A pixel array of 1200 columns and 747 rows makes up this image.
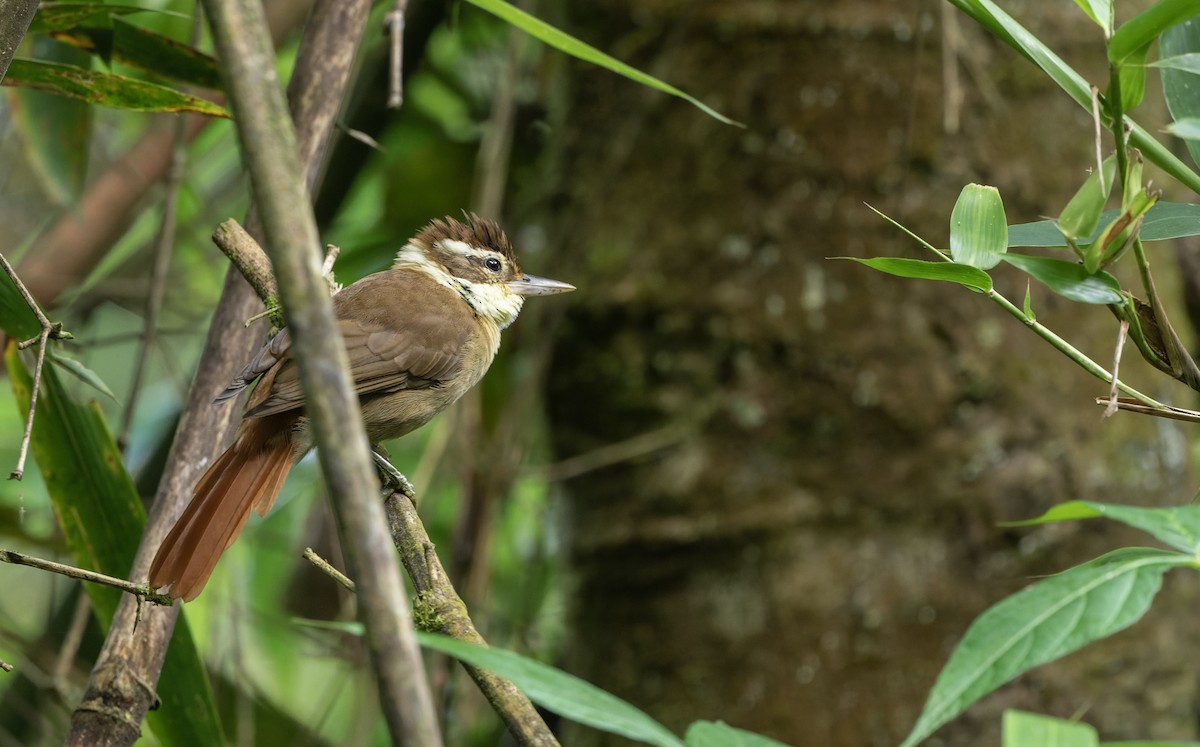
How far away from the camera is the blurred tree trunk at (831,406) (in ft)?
9.23

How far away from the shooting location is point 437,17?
3.62 m

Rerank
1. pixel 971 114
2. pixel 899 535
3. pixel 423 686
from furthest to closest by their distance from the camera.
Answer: pixel 971 114, pixel 899 535, pixel 423 686

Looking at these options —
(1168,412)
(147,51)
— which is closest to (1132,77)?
(1168,412)

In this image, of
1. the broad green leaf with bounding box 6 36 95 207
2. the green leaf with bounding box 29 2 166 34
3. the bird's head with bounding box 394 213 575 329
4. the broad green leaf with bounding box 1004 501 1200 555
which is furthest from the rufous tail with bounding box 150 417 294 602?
the broad green leaf with bounding box 1004 501 1200 555

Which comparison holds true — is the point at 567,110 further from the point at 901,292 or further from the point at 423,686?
the point at 423,686

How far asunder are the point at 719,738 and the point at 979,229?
0.58 meters

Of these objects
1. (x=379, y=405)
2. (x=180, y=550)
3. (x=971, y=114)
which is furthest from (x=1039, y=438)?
(x=180, y=550)

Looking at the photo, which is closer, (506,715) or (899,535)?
(506,715)

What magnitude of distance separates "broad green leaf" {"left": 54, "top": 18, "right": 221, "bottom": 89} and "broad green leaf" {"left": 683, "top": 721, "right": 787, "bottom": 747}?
66.8 inches

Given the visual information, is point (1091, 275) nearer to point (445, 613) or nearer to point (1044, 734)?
point (1044, 734)

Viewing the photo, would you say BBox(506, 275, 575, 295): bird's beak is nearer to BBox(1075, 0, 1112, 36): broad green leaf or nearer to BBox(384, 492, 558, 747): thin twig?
BBox(384, 492, 558, 747): thin twig

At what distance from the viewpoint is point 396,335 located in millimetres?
2617

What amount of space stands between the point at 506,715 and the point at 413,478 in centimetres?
272

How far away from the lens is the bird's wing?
2.55 metres
